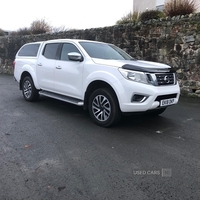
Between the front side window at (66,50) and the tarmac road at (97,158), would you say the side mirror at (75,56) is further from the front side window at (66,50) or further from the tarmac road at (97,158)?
the tarmac road at (97,158)

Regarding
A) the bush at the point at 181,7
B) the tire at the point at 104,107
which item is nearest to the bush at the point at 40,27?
the bush at the point at 181,7

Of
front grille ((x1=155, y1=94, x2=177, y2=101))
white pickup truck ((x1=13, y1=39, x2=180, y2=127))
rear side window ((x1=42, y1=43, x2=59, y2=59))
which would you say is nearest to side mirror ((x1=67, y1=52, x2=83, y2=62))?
white pickup truck ((x1=13, y1=39, x2=180, y2=127))

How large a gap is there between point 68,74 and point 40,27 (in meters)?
13.4

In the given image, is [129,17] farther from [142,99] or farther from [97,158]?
[97,158]

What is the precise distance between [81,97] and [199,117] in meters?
3.10

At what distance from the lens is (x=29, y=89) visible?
6.85 metres

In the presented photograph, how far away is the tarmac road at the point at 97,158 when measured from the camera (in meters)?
2.53

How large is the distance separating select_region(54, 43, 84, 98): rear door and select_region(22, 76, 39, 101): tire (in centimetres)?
132

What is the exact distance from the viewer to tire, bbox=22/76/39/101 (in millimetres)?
6676

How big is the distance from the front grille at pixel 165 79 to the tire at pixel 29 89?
3.92 metres

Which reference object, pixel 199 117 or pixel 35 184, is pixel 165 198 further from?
pixel 199 117

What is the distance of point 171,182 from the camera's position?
2.72 metres

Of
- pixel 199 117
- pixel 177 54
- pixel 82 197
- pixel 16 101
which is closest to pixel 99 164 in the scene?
pixel 82 197

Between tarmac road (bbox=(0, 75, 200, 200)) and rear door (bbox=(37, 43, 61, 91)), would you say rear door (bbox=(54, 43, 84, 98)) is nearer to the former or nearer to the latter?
rear door (bbox=(37, 43, 61, 91))
